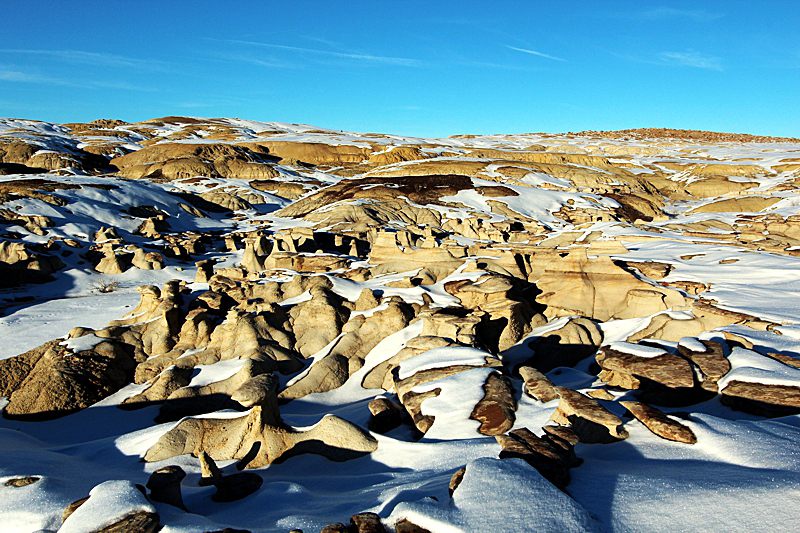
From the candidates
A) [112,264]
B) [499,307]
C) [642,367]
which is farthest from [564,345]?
[112,264]

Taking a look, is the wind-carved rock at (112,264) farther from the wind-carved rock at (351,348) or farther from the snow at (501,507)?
the snow at (501,507)

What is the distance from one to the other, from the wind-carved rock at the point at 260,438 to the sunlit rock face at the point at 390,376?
44mm

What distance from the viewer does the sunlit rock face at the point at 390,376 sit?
5.39m

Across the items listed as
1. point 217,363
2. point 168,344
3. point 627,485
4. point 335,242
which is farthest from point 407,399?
point 335,242

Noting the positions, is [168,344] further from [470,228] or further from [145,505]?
[470,228]

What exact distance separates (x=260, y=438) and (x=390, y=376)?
486 centimetres

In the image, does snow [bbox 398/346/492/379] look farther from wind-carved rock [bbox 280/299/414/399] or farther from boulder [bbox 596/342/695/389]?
wind-carved rock [bbox 280/299/414/399]

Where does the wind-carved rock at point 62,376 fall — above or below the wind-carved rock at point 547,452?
below

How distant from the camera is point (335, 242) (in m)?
32.0

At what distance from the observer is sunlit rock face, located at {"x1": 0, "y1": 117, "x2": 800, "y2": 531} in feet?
17.7

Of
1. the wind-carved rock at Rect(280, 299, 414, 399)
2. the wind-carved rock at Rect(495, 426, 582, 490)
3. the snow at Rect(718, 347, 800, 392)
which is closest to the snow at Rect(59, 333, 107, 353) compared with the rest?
the wind-carved rock at Rect(280, 299, 414, 399)

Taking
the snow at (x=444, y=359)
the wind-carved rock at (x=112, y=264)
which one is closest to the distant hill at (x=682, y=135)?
the wind-carved rock at (x=112, y=264)

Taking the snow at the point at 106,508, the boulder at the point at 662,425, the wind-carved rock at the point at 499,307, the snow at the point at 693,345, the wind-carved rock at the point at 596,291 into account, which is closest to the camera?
the snow at the point at 106,508

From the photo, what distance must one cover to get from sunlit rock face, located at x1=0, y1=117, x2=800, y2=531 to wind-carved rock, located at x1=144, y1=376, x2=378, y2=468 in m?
0.04
